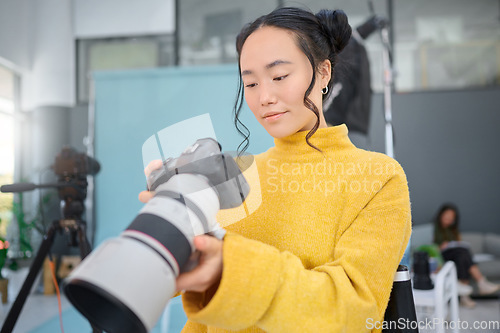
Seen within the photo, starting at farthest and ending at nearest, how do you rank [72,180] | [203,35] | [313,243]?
[203,35], [72,180], [313,243]

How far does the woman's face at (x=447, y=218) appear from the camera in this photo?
86.2 inches

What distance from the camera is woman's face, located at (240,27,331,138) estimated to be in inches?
14.6

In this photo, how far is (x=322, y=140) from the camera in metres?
0.46

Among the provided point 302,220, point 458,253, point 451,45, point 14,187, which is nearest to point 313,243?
point 302,220

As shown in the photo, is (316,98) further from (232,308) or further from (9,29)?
(9,29)

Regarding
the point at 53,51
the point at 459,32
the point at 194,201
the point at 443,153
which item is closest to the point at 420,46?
the point at 459,32

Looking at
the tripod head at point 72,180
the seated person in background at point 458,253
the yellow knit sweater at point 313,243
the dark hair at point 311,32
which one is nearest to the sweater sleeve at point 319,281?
the yellow knit sweater at point 313,243

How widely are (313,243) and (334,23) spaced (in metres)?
0.24

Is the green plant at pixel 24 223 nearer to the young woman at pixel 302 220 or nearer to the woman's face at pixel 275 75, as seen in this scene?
the young woman at pixel 302 220

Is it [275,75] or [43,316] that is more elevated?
[275,75]

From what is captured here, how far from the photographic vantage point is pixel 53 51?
1022mm

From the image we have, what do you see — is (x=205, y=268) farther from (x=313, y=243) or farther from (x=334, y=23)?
(x=334, y=23)

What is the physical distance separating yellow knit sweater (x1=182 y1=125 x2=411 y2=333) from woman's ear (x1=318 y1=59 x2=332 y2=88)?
5 cm

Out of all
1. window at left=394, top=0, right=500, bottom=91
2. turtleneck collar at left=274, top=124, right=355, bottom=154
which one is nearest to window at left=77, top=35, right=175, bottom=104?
window at left=394, top=0, right=500, bottom=91
